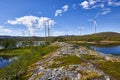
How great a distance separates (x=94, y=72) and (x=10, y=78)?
2977cm

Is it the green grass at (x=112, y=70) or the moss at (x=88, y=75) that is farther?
the green grass at (x=112, y=70)

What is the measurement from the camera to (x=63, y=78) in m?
54.6

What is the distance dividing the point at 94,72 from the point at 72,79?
7880 millimetres

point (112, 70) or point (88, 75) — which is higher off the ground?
point (88, 75)

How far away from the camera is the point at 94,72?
56188 mm

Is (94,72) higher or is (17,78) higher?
(94,72)

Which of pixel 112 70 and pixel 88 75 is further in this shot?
pixel 112 70

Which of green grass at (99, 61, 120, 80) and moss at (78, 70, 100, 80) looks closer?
moss at (78, 70, 100, 80)

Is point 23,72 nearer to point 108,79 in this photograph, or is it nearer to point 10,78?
point 10,78

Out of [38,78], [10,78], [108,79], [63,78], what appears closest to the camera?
[108,79]

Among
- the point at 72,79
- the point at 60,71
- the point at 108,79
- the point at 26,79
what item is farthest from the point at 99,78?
the point at 26,79

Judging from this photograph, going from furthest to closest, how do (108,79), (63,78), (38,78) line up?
(38,78)
(63,78)
(108,79)

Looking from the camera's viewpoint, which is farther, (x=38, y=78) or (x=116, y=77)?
(x=38, y=78)

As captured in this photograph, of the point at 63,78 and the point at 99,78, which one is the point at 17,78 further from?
the point at 99,78
